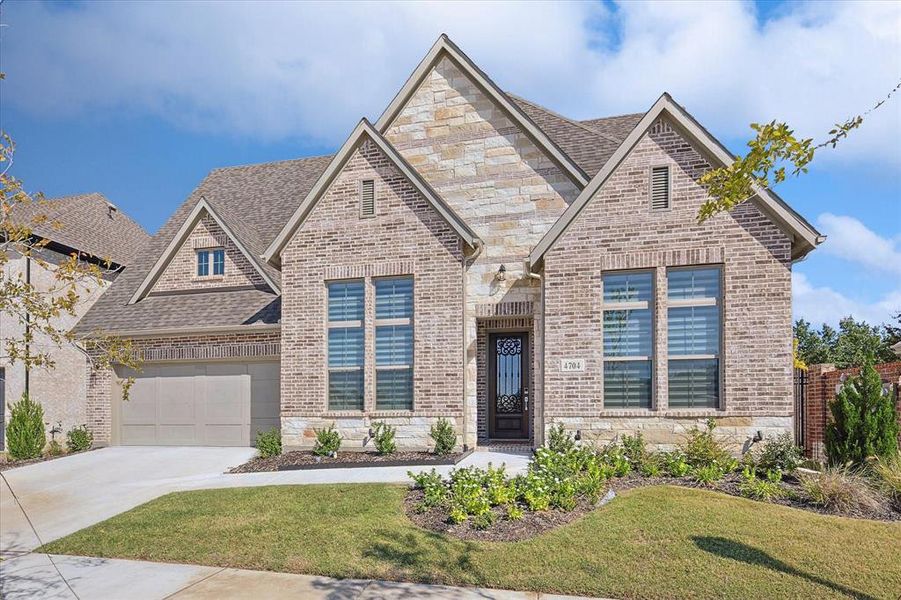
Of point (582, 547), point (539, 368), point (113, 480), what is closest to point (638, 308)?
point (539, 368)

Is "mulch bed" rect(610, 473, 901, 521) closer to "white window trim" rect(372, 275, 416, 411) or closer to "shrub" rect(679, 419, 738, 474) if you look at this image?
"shrub" rect(679, 419, 738, 474)

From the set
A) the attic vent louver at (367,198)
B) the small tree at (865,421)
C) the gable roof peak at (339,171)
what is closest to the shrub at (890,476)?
the small tree at (865,421)

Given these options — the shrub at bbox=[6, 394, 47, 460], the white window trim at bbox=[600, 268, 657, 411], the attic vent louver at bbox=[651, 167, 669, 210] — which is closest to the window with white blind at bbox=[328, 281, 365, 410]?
the white window trim at bbox=[600, 268, 657, 411]

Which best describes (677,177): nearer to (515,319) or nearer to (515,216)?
(515,216)

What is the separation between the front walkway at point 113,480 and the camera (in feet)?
32.4

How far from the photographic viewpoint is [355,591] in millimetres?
6418

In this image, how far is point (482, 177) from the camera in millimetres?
14523

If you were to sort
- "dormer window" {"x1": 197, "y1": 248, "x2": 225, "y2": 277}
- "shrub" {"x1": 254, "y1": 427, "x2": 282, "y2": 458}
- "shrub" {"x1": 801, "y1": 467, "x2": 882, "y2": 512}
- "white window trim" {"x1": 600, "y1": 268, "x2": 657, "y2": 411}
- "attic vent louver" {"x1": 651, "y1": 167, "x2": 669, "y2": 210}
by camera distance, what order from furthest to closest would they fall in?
"dormer window" {"x1": 197, "y1": 248, "x2": 225, "y2": 277} < "shrub" {"x1": 254, "y1": 427, "x2": 282, "y2": 458} < "attic vent louver" {"x1": 651, "y1": 167, "x2": 669, "y2": 210} < "white window trim" {"x1": 600, "y1": 268, "x2": 657, "y2": 411} < "shrub" {"x1": 801, "y1": 467, "x2": 882, "y2": 512}

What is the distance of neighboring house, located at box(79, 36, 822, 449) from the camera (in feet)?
38.4

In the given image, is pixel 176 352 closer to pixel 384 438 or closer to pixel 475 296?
pixel 384 438

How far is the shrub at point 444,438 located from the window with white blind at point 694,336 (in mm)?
→ 4083

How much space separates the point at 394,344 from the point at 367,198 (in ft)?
10.3

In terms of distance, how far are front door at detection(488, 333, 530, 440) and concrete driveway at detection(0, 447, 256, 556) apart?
17.9 feet

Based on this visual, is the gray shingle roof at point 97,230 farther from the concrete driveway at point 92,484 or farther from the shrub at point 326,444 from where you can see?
the shrub at point 326,444
